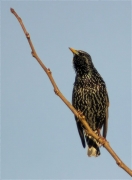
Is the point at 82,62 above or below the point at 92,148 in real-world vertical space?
above

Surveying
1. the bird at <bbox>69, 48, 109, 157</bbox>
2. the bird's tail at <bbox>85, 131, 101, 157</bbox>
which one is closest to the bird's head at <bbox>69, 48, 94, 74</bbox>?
the bird at <bbox>69, 48, 109, 157</bbox>

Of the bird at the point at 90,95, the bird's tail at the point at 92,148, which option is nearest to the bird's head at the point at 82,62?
the bird at the point at 90,95

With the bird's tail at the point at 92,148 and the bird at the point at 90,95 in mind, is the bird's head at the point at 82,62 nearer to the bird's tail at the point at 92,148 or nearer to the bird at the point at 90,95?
the bird at the point at 90,95

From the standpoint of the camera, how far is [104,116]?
27.8ft

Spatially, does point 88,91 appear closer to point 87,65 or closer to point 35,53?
point 87,65

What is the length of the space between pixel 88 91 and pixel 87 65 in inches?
23.7

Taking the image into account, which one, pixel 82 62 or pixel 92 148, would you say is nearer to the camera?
pixel 82 62

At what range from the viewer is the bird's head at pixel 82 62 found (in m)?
7.95

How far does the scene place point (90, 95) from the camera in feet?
27.0

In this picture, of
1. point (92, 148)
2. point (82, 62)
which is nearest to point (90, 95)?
point (82, 62)

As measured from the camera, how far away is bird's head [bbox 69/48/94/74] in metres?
7.95

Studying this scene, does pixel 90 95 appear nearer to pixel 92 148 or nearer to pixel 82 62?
pixel 82 62

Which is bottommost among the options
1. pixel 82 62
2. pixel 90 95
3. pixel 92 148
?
pixel 92 148

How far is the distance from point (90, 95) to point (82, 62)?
0.75 meters
